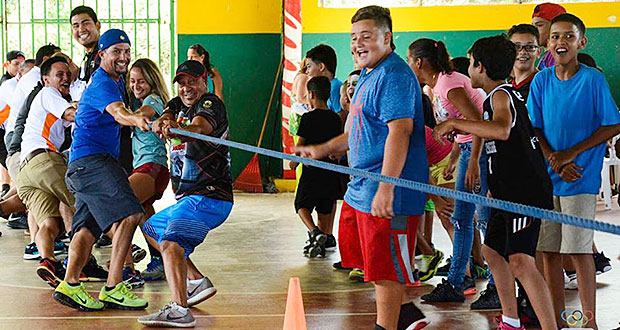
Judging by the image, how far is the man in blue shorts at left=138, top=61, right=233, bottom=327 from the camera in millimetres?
5289

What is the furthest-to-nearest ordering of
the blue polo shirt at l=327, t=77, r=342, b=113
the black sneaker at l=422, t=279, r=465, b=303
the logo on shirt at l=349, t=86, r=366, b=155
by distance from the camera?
1. the blue polo shirt at l=327, t=77, r=342, b=113
2. the black sneaker at l=422, t=279, r=465, b=303
3. the logo on shirt at l=349, t=86, r=366, b=155

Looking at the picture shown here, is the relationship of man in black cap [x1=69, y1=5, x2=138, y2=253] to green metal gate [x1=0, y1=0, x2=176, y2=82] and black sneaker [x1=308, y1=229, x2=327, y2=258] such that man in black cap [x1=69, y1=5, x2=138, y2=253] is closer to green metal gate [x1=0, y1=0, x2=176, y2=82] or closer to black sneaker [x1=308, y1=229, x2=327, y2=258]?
black sneaker [x1=308, y1=229, x2=327, y2=258]

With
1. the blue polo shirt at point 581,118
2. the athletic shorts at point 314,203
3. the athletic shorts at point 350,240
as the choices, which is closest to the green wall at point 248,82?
the athletic shorts at point 314,203

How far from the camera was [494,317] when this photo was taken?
5414 mm

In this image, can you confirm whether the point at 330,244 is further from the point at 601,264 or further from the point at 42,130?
the point at 42,130

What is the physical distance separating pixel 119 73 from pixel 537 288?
9.12ft

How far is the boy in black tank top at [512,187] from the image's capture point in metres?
4.36

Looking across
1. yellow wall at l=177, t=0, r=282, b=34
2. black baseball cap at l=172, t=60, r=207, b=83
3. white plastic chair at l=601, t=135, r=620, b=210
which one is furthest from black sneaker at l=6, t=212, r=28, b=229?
white plastic chair at l=601, t=135, r=620, b=210

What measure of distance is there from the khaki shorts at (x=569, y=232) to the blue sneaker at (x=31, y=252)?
14.3 feet

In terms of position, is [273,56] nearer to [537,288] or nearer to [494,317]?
[494,317]

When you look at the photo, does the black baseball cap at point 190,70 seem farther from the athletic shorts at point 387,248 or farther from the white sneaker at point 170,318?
the athletic shorts at point 387,248

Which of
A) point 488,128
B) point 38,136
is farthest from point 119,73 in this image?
point 488,128

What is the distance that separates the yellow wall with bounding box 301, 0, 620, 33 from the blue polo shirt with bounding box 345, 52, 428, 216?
8.41 metres

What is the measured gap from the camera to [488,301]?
18.6ft
